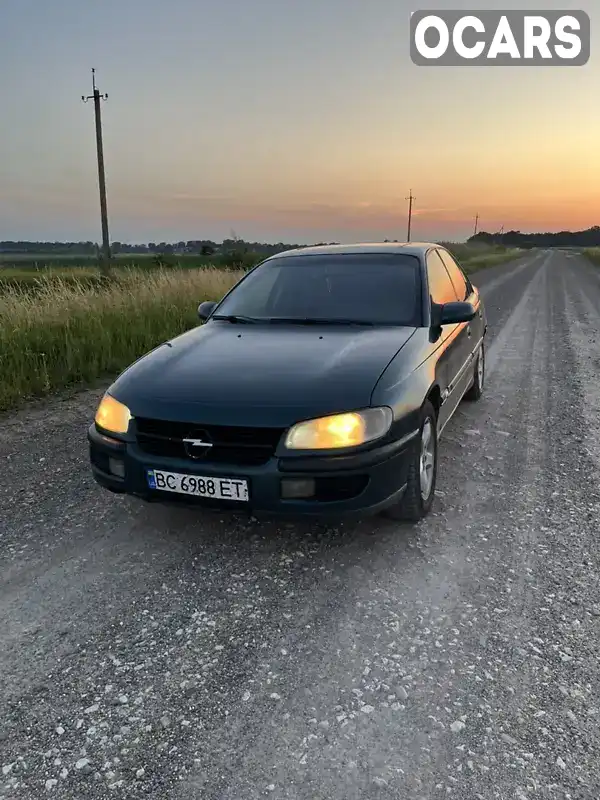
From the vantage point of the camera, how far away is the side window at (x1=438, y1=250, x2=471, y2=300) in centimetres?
517

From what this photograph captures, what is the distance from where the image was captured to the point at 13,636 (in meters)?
2.42

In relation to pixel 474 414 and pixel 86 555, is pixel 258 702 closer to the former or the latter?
pixel 86 555

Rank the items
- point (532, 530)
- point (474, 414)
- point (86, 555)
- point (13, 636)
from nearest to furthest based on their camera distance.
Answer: point (13, 636)
point (86, 555)
point (532, 530)
point (474, 414)

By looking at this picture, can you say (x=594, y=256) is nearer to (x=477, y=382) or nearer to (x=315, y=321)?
(x=477, y=382)

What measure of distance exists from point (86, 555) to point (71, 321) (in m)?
5.35

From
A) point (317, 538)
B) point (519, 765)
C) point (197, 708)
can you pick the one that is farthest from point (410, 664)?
point (317, 538)

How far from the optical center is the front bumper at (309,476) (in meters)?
2.68

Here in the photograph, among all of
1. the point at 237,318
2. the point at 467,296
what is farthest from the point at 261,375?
the point at 467,296

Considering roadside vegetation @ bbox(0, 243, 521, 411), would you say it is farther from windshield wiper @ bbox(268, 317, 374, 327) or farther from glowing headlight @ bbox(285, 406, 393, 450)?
glowing headlight @ bbox(285, 406, 393, 450)

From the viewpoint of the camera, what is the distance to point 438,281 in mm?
4520

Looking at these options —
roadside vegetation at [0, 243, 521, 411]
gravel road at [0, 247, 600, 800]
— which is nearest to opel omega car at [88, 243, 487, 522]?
gravel road at [0, 247, 600, 800]

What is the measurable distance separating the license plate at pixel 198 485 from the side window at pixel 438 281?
2.12 meters

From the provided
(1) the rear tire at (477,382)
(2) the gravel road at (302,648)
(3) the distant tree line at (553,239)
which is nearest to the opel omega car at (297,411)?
(2) the gravel road at (302,648)

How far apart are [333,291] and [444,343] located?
2.77 feet
